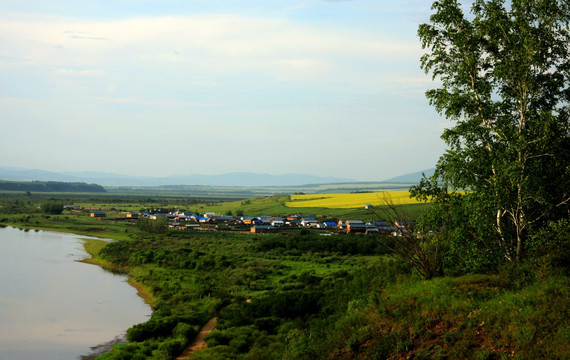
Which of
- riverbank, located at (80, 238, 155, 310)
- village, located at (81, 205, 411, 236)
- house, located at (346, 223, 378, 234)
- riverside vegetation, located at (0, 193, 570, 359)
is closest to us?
riverside vegetation, located at (0, 193, 570, 359)

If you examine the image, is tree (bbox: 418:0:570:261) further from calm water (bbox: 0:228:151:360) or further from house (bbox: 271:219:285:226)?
house (bbox: 271:219:285:226)

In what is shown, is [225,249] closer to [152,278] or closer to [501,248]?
[152,278]

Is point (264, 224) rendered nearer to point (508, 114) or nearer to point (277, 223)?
point (277, 223)

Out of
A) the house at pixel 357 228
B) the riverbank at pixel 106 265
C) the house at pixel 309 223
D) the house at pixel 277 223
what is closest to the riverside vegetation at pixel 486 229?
the riverbank at pixel 106 265

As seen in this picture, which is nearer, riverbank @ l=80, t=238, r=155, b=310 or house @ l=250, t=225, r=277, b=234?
riverbank @ l=80, t=238, r=155, b=310

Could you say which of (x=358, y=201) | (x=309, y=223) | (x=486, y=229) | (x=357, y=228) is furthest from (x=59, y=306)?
(x=358, y=201)

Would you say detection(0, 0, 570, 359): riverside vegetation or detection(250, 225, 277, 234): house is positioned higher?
detection(0, 0, 570, 359): riverside vegetation

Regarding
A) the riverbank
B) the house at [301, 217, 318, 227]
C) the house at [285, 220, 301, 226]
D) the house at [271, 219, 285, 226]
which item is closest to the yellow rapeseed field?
the house at [301, 217, 318, 227]

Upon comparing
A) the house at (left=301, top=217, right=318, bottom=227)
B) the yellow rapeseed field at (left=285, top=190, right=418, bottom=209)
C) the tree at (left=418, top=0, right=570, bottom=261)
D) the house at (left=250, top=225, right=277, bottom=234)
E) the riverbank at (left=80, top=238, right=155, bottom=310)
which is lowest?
the riverbank at (left=80, top=238, right=155, bottom=310)
